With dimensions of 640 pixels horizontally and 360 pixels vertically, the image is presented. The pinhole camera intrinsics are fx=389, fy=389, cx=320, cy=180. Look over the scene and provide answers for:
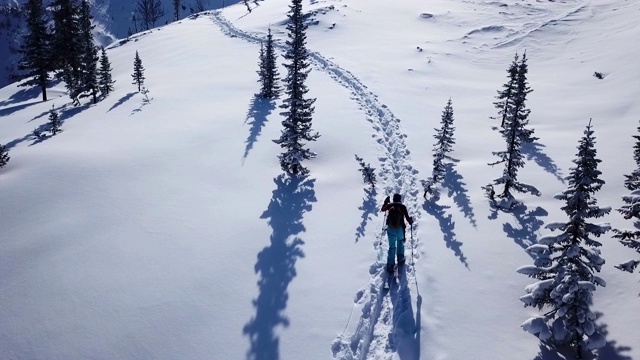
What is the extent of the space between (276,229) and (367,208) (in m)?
3.12

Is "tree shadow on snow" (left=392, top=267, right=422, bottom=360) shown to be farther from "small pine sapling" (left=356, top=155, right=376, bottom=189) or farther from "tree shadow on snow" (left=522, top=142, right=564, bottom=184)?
"tree shadow on snow" (left=522, top=142, right=564, bottom=184)

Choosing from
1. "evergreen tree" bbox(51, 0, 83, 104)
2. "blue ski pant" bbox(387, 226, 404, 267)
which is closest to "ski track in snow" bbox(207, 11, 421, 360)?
"blue ski pant" bbox(387, 226, 404, 267)

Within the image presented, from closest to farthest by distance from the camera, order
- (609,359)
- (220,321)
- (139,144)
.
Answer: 1. (609,359)
2. (220,321)
3. (139,144)

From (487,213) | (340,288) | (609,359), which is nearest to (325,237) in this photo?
(340,288)

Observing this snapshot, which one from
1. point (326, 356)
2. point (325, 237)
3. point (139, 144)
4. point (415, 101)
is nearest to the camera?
point (326, 356)

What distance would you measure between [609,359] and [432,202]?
694 centimetres

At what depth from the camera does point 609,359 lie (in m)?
6.90

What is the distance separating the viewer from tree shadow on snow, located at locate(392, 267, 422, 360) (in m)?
7.52

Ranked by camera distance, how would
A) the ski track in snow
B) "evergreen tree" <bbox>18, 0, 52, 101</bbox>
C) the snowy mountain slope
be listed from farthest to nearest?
1. the snowy mountain slope
2. "evergreen tree" <bbox>18, 0, 52, 101</bbox>
3. the ski track in snow

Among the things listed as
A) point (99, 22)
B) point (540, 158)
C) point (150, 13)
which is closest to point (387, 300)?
point (540, 158)

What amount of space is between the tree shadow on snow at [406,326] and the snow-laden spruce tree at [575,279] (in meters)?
2.03

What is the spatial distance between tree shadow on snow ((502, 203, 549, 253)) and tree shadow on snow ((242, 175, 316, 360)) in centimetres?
613

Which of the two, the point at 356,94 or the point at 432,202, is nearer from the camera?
the point at 432,202

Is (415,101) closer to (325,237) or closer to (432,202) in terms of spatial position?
(432,202)
